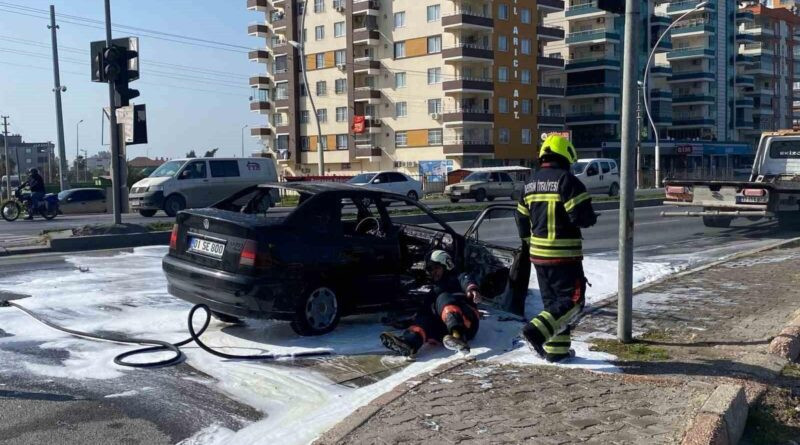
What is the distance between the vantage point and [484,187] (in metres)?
40.4

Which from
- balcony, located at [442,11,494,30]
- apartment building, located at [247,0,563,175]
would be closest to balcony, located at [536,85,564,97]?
apartment building, located at [247,0,563,175]

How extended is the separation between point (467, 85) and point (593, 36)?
60.0 ft

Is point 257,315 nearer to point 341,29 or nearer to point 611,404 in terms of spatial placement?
point 611,404

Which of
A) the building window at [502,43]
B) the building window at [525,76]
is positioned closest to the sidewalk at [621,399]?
the building window at [502,43]

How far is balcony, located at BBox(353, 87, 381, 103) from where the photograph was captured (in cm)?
7375

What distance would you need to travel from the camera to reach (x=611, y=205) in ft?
94.3

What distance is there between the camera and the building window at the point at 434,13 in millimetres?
68688

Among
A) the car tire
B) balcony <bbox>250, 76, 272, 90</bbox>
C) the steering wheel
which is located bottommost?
the car tire

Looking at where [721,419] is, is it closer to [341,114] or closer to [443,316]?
[443,316]

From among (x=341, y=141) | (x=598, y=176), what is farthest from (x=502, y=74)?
(x=598, y=176)

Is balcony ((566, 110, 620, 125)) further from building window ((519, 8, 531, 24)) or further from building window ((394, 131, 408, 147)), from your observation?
building window ((394, 131, 408, 147))

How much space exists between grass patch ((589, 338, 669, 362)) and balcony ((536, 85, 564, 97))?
69.3 meters

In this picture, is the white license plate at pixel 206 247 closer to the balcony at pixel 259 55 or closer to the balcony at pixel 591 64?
the balcony at pixel 591 64

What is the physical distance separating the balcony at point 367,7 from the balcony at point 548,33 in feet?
47.9
